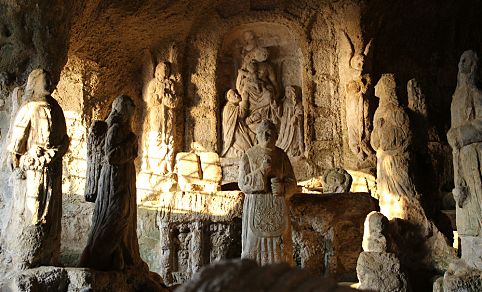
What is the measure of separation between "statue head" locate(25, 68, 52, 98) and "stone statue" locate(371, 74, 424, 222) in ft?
16.2

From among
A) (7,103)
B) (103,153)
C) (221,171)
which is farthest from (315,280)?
(221,171)

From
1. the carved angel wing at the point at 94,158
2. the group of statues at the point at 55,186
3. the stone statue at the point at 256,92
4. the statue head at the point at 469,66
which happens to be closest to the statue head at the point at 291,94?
the stone statue at the point at 256,92

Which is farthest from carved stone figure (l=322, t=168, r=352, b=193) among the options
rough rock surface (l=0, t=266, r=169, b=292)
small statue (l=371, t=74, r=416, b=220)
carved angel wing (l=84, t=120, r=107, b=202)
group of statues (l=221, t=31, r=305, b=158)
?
rough rock surface (l=0, t=266, r=169, b=292)

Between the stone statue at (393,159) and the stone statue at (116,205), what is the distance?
3.85 metres

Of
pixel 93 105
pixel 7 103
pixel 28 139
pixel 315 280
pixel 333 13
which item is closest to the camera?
pixel 315 280

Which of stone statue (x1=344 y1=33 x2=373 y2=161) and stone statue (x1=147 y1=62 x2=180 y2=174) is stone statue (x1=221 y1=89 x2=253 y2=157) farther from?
stone statue (x1=344 y1=33 x2=373 y2=161)

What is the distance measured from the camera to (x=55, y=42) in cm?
984

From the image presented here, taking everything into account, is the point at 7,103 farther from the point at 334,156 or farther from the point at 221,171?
the point at 334,156

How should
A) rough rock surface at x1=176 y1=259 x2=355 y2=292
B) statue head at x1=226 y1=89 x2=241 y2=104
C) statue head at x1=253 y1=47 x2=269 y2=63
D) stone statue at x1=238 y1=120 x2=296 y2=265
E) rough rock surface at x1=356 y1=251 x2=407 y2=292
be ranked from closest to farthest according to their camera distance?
1. rough rock surface at x1=176 y1=259 x2=355 y2=292
2. rough rock surface at x1=356 y1=251 x2=407 y2=292
3. stone statue at x1=238 y1=120 x2=296 y2=265
4. statue head at x1=226 y1=89 x2=241 y2=104
5. statue head at x1=253 y1=47 x2=269 y2=63

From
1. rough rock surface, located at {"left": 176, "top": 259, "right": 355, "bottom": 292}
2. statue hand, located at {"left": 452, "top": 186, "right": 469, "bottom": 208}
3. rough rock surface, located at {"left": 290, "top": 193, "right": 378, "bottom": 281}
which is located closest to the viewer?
rough rock surface, located at {"left": 176, "top": 259, "right": 355, "bottom": 292}

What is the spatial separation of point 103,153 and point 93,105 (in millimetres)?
4588

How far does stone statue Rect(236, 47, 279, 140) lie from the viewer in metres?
13.3

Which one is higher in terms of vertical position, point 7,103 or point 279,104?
point 279,104

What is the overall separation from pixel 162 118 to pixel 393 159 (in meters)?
4.88
